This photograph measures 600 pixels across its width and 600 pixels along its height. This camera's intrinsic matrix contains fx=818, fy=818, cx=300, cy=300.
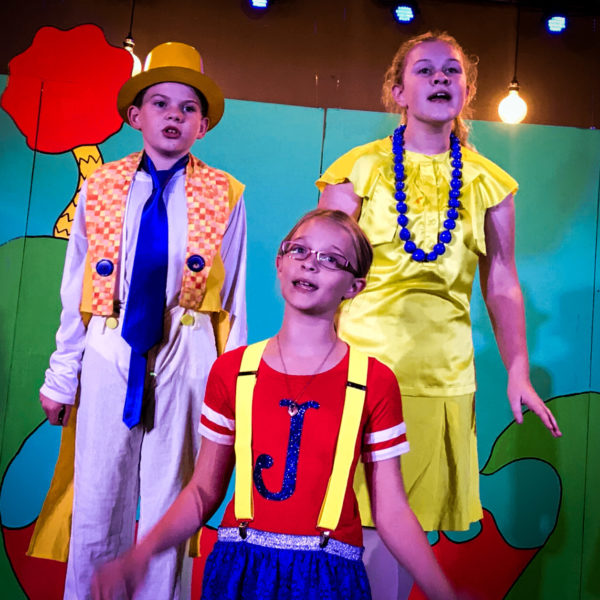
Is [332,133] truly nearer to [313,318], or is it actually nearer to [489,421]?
[489,421]

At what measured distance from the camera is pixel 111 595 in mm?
1525

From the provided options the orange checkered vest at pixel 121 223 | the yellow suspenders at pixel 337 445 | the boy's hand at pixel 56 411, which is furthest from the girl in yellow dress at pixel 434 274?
the boy's hand at pixel 56 411

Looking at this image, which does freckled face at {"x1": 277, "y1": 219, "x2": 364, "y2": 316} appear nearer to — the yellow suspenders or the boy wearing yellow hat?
the yellow suspenders

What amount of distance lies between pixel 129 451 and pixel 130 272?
21.5 inches

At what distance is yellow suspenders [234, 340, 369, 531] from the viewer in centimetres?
171

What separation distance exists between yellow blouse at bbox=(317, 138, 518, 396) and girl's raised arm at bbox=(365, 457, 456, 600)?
55 cm

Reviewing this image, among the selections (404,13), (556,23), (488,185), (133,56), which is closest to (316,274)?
(488,185)

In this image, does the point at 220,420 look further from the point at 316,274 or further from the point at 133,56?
the point at 133,56

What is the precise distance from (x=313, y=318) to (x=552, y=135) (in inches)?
82.7

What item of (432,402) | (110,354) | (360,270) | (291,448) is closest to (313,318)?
(360,270)

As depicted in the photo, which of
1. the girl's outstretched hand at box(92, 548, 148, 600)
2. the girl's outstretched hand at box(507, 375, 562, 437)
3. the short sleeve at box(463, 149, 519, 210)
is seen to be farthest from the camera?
the short sleeve at box(463, 149, 519, 210)

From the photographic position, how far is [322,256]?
5.86ft

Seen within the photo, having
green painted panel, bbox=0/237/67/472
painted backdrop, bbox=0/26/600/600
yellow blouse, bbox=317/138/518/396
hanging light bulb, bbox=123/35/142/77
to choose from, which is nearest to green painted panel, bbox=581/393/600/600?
painted backdrop, bbox=0/26/600/600

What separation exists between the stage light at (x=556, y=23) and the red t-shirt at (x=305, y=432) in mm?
2768
